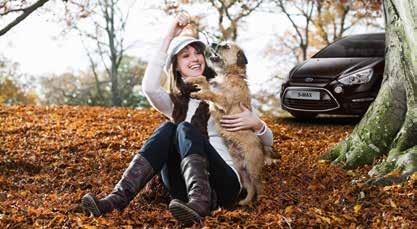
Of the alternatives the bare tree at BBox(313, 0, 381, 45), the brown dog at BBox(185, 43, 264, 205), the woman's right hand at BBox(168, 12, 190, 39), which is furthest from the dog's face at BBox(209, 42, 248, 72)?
the bare tree at BBox(313, 0, 381, 45)

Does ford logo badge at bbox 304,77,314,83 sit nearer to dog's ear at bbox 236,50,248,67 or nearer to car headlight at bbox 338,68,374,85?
car headlight at bbox 338,68,374,85

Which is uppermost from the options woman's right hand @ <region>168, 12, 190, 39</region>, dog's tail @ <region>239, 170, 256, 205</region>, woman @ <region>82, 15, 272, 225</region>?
woman's right hand @ <region>168, 12, 190, 39</region>

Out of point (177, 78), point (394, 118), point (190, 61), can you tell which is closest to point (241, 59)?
point (190, 61)

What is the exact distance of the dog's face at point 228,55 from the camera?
14.1 feet

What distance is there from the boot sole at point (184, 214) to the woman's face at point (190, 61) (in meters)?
1.10

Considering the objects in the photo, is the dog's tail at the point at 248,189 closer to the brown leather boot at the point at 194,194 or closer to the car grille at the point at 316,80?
the brown leather boot at the point at 194,194

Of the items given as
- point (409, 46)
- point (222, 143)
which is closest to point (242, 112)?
point (222, 143)

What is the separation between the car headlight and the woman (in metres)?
5.38

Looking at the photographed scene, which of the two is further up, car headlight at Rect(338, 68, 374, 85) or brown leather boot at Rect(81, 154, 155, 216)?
car headlight at Rect(338, 68, 374, 85)

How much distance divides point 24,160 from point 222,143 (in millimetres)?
3410

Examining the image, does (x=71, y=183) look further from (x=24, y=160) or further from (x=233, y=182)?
(x=233, y=182)

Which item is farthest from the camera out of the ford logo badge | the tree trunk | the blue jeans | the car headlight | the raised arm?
the ford logo badge

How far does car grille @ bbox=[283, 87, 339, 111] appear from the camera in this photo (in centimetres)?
960

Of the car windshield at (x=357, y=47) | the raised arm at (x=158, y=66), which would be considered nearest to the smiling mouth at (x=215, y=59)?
the raised arm at (x=158, y=66)
